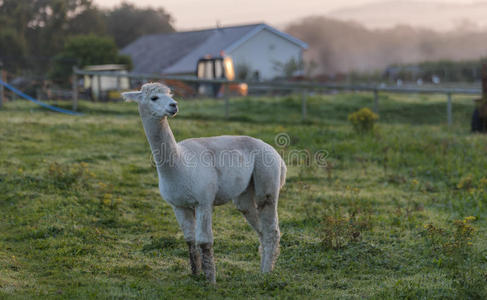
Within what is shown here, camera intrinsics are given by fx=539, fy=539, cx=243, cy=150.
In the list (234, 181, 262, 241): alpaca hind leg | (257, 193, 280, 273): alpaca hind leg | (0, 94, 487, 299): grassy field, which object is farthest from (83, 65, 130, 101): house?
(257, 193, 280, 273): alpaca hind leg

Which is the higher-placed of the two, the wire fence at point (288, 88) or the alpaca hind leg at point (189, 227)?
Answer: the wire fence at point (288, 88)

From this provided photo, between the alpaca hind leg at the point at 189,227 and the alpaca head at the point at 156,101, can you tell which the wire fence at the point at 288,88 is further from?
the alpaca head at the point at 156,101

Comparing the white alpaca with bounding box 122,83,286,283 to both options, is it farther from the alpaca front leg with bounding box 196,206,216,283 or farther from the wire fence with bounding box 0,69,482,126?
the wire fence with bounding box 0,69,482,126

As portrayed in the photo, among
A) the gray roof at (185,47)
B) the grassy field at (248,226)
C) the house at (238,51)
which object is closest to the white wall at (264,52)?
the house at (238,51)

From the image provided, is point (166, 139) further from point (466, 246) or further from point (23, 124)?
point (23, 124)

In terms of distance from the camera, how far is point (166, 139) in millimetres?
5617

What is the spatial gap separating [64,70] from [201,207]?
1226 inches

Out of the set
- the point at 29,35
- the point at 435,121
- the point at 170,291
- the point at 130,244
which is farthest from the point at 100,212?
the point at 29,35

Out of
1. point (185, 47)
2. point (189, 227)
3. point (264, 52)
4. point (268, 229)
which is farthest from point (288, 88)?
point (185, 47)

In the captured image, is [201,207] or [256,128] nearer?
[201,207]

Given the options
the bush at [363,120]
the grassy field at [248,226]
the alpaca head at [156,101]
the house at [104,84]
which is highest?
the house at [104,84]

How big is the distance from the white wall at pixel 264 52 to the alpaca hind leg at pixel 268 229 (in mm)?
35795

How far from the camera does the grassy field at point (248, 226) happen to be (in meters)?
5.90

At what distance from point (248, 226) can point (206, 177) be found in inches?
120
